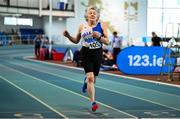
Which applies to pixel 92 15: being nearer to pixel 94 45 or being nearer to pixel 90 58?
pixel 94 45

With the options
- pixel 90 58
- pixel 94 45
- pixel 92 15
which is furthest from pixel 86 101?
pixel 92 15

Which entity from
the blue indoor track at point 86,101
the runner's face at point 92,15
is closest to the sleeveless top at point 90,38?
the runner's face at point 92,15

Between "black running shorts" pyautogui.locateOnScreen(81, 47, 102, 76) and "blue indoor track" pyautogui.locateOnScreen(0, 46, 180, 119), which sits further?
"black running shorts" pyautogui.locateOnScreen(81, 47, 102, 76)

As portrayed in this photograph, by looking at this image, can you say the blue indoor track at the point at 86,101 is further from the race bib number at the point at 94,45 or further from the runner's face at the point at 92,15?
the runner's face at the point at 92,15

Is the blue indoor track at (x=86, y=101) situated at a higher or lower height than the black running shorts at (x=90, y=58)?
lower

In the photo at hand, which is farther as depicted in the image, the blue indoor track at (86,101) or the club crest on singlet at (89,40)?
the club crest on singlet at (89,40)

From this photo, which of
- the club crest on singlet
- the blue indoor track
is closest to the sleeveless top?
the club crest on singlet

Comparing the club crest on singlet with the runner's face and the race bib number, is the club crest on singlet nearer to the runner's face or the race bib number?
the race bib number

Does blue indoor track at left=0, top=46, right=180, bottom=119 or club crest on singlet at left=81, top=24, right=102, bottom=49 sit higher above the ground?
club crest on singlet at left=81, top=24, right=102, bottom=49

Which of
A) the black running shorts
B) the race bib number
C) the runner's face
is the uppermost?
the runner's face

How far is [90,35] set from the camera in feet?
26.8

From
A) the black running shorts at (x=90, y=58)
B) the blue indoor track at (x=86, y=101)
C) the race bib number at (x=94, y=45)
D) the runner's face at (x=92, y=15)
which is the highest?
the runner's face at (x=92, y=15)

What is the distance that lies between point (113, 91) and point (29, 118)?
503 centimetres

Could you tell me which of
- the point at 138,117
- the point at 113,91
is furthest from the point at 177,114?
the point at 113,91
